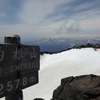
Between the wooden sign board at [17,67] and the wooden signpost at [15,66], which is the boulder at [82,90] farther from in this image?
the wooden signpost at [15,66]

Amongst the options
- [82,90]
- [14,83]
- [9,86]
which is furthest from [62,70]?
[9,86]

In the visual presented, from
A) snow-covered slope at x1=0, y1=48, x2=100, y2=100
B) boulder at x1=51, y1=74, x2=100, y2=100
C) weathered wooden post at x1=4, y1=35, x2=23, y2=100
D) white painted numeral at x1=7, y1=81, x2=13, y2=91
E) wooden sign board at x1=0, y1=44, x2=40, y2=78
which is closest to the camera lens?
wooden sign board at x1=0, y1=44, x2=40, y2=78

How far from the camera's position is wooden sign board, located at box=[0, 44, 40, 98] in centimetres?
372

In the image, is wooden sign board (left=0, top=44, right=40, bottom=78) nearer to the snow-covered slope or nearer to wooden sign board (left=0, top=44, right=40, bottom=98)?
wooden sign board (left=0, top=44, right=40, bottom=98)

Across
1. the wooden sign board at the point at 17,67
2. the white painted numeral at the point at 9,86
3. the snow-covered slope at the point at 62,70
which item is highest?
the wooden sign board at the point at 17,67

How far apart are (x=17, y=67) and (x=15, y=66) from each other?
8cm

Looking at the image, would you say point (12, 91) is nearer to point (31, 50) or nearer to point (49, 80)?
point (31, 50)

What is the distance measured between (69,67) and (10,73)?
2619cm

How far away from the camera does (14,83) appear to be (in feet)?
13.3

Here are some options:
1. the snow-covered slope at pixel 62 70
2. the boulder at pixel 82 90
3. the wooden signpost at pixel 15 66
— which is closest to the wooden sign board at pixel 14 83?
the wooden signpost at pixel 15 66

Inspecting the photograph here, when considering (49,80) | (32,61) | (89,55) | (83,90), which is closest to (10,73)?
(32,61)

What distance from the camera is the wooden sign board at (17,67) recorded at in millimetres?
3723

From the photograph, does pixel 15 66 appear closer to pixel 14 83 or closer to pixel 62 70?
pixel 14 83

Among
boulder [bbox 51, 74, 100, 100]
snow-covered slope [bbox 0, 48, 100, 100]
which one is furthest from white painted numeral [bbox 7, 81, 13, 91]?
snow-covered slope [bbox 0, 48, 100, 100]
